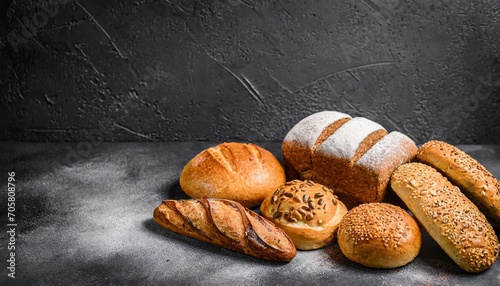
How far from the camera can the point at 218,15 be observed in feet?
8.07

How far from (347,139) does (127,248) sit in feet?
2.58

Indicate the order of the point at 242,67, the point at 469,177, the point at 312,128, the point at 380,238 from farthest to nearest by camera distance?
the point at 242,67 < the point at 312,128 < the point at 469,177 < the point at 380,238

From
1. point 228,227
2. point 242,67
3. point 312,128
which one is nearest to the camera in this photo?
point 228,227

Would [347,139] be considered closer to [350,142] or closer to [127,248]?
[350,142]

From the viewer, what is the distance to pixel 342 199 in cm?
197

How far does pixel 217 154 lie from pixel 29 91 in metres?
1.04

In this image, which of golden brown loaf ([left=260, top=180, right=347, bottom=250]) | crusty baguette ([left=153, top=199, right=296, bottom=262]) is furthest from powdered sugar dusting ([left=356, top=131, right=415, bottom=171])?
crusty baguette ([left=153, top=199, right=296, bottom=262])

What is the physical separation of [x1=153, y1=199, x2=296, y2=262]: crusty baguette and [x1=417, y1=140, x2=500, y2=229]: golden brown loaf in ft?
1.90

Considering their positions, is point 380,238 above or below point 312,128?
below

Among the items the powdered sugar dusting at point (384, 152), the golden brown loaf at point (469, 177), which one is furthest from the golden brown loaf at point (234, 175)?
the golden brown loaf at point (469, 177)

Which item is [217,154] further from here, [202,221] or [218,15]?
[218,15]

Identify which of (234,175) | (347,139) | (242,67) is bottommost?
(234,175)

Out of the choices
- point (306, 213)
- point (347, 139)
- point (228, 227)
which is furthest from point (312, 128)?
point (228, 227)

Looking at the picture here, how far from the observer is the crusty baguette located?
5.37 feet
